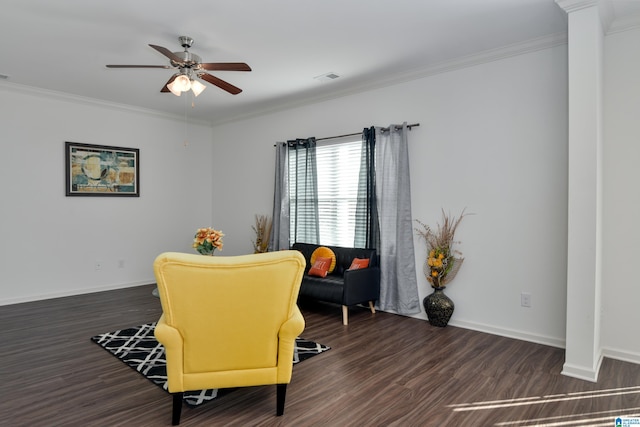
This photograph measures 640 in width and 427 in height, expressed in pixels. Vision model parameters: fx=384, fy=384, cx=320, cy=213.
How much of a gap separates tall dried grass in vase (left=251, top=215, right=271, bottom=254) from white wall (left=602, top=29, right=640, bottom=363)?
14.0ft

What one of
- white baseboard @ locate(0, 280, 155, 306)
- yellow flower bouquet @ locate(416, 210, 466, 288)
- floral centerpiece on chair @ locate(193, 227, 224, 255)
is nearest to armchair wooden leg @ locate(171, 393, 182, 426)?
floral centerpiece on chair @ locate(193, 227, 224, 255)

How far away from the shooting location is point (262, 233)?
20.0 feet

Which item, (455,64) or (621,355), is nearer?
(621,355)

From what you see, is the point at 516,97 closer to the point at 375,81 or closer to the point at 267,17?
the point at 375,81

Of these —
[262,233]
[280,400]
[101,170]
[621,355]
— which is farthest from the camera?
[262,233]

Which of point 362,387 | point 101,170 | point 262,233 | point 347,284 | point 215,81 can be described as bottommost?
point 362,387

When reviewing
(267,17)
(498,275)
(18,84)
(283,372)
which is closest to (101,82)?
(18,84)

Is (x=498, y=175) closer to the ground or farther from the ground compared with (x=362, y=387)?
farther from the ground

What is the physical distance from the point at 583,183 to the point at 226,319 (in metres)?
2.62

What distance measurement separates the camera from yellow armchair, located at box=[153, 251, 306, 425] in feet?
6.85

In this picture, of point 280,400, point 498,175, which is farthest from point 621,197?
point 280,400

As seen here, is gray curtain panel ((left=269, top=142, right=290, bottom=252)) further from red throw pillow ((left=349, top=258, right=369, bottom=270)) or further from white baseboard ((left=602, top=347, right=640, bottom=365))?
white baseboard ((left=602, top=347, right=640, bottom=365))

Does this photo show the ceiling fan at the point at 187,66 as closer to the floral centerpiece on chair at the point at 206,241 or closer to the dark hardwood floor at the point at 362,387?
the floral centerpiece on chair at the point at 206,241

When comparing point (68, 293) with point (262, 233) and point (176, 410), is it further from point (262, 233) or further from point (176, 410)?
point (176, 410)
